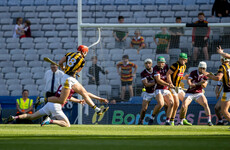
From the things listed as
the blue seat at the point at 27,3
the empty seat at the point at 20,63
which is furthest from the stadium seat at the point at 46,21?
the empty seat at the point at 20,63

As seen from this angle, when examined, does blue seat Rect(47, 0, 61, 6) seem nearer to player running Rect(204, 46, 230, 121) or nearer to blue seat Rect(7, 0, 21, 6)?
blue seat Rect(7, 0, 21, 6)

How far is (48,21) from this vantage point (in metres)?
21.2

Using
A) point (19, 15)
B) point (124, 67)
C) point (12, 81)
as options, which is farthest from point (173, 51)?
point (19, 15)

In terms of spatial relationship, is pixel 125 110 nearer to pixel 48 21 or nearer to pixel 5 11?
pixel 48 21

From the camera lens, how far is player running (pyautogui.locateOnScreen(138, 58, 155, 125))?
13.9 meters

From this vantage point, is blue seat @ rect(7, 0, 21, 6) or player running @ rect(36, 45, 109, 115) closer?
player running @ rect(36, 45, 109, 115)

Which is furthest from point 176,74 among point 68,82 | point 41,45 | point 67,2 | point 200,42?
point 67,2

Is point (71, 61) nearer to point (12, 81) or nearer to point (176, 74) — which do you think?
point (176, 74)

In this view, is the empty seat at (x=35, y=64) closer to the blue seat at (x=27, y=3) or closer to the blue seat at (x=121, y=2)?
the blue seat at (x=27, y=3)

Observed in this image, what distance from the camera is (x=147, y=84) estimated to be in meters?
13.9

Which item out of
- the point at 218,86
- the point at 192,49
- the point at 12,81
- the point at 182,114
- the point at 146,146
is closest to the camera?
the point at 146,146

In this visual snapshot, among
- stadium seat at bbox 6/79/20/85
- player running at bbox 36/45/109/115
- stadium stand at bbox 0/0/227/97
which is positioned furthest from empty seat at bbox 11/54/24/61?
player running at bbox 36/45/109/115

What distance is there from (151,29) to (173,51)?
126 centimetres

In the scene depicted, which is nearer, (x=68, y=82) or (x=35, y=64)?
(x=68, y=82)
